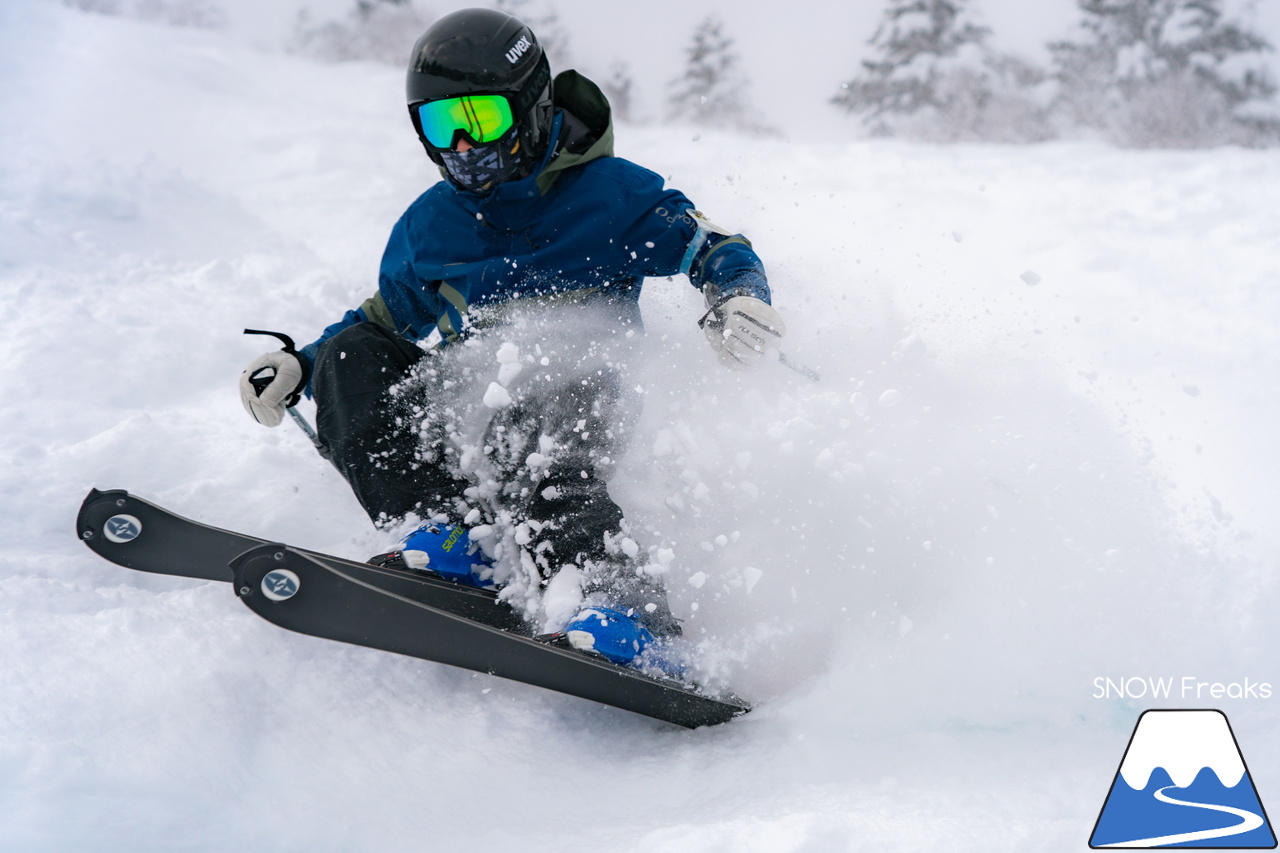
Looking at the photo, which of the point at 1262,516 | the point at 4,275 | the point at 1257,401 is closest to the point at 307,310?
the point at 4,275

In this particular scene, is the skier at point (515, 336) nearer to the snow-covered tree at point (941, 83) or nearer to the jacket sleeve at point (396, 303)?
the jacket sleeve at point (396, 303)

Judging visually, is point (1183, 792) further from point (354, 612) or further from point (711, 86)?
point (711, 86)

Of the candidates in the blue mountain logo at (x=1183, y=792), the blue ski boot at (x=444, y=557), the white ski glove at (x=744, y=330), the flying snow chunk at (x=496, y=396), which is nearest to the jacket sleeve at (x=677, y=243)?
the white ski glove at (x=744, y=330)

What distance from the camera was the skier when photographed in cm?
207

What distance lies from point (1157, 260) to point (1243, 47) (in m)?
11.7

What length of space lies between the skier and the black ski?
20 cm

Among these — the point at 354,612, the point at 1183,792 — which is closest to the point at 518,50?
the point at 354,612

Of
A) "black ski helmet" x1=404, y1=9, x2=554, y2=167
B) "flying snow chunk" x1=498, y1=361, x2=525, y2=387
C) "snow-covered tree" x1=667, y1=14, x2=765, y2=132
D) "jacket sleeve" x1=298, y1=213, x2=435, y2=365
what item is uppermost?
"snow-covered tree" x1=667, y1=14, x2=765, y2=132

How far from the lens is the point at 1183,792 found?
147cm

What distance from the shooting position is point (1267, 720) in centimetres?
160

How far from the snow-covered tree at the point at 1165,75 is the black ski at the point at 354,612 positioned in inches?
666

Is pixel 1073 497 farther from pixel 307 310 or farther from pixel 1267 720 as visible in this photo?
pixel 307 310

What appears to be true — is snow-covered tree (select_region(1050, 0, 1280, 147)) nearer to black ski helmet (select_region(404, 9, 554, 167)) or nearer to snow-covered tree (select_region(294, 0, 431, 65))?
snow-covered tree (select_region(294, 0, 431, 65))

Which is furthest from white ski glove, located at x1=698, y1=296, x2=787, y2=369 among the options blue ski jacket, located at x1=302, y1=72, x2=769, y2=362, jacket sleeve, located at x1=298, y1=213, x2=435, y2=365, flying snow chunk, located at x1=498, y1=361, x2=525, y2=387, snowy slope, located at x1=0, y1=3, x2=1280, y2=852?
jacket sleeve, located at x1=298, y1=213, x2=435, y2=365
